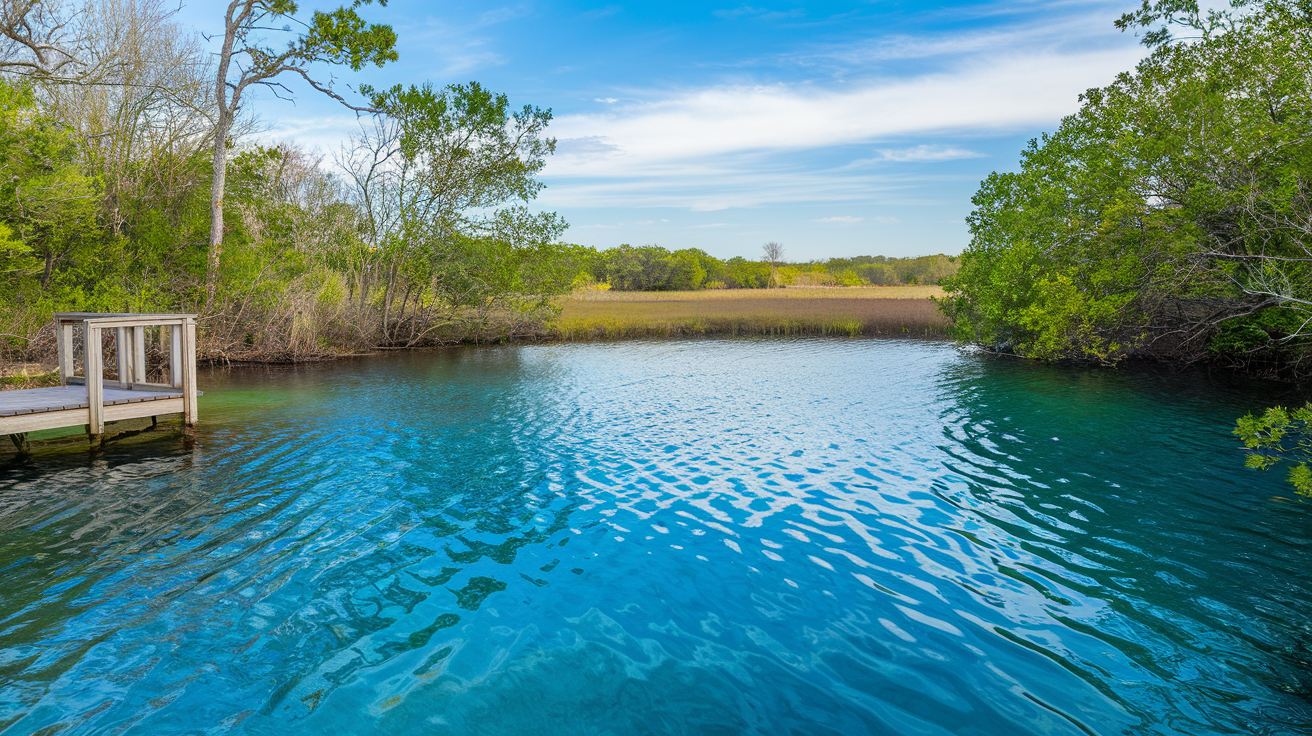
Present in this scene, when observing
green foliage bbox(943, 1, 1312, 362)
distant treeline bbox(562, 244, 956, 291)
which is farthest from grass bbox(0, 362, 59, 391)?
distant treeline bbox(562, 244, 956, 291)

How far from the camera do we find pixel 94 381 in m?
10.7

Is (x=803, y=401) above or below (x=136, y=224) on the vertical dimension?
below

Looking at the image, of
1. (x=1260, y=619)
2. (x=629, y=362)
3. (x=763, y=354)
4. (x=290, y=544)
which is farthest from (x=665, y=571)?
(x=763, y=354)

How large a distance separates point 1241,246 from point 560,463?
56.4 feet

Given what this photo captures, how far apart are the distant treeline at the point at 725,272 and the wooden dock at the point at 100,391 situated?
5960cm

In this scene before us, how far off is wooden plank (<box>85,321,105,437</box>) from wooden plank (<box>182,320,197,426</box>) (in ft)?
4.27

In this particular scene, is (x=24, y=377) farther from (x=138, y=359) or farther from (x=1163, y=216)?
(x=1163, y=216)

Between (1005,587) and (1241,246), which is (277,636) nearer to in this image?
(1005,587)

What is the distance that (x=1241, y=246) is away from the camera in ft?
54.5

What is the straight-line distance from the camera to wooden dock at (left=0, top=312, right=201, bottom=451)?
406 inches

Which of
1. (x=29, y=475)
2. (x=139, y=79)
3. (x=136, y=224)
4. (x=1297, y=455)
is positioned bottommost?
(x=29, y=475)

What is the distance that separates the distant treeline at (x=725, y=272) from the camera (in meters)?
80.1

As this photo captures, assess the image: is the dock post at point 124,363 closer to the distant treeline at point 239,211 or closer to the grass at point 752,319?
the distant treeline at point 239,211

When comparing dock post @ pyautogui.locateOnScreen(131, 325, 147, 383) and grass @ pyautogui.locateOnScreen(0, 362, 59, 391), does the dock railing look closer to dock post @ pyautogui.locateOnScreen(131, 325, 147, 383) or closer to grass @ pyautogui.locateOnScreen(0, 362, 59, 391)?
dock post @ pyautogui.locateOnScreen(131, 325, 147, 383)
